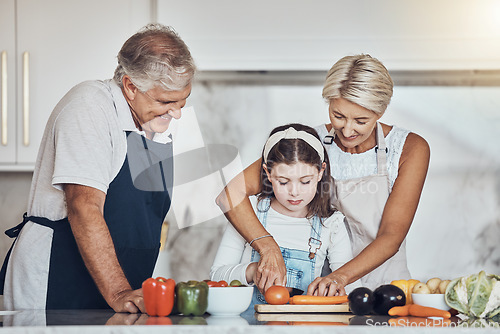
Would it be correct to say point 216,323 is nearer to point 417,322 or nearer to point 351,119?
point 417,322

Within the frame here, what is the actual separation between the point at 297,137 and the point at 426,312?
831 mm

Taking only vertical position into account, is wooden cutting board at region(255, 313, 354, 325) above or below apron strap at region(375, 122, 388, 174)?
below

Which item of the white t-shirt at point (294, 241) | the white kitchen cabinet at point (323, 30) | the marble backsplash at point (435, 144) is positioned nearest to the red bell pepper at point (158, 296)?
the white t-shirt at point (294, 241)

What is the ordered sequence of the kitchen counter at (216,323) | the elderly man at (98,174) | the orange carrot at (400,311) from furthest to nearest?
the elderly man at (98,174)
the orange carrot at (400,311)
the kitchen counter at (216,323)

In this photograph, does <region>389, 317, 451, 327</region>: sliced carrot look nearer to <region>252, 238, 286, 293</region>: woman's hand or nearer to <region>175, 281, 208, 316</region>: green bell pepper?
<region>175, 281, 208, 316</region>: green bell pepper

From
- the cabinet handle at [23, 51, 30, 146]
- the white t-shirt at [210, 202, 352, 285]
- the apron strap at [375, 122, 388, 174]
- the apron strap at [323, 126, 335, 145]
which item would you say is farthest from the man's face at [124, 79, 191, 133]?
the cabinet handle at [23, 51, 30, 146]

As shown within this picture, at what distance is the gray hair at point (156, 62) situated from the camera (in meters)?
A: 1.61

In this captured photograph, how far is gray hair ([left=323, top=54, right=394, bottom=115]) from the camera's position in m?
1.90

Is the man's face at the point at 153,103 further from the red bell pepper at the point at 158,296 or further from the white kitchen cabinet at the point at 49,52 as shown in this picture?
the white kitchen cabinet at the point at 49,52

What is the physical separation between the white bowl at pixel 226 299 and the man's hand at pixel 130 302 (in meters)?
0.15

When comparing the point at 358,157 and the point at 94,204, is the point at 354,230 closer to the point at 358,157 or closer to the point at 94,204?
the point at 358,157

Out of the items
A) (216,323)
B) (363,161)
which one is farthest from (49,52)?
(216,323)

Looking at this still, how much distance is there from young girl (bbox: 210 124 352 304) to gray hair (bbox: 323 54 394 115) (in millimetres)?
172

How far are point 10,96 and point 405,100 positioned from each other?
1640 mm
